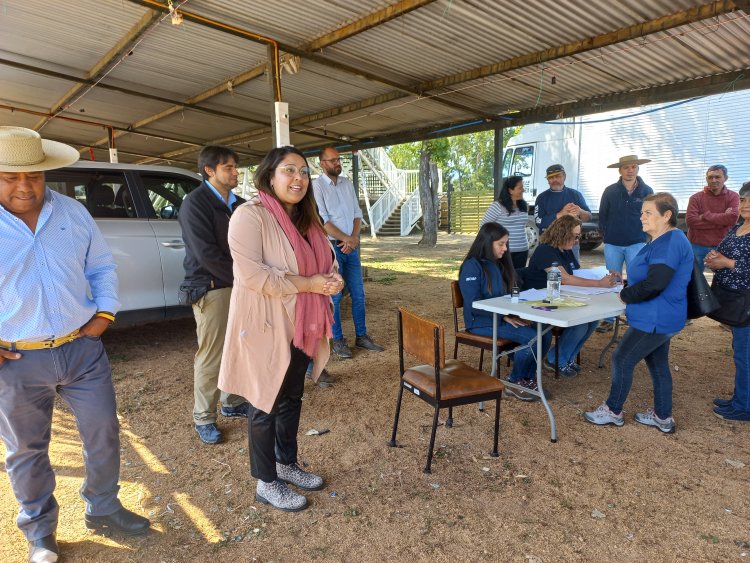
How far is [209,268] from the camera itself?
3.06 m

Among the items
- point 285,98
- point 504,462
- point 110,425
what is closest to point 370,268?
point 285,98

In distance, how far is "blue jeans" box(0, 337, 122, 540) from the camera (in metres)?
1.98

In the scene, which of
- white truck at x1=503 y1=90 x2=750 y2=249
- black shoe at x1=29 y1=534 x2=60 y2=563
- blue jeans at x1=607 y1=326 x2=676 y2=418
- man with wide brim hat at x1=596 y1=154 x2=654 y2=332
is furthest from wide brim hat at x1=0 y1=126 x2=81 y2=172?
white truck at x1=503 y1=90 x2=750 y2=249

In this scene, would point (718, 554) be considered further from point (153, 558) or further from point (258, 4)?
point (258, 4)

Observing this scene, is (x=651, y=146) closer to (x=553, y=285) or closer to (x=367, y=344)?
(x=553, y=285)

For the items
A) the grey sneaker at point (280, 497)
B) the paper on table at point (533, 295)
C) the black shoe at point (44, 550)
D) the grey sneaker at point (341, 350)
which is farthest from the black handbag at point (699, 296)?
the black shoe at point (44, 550)

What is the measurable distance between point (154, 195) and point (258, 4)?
2145 millimetres

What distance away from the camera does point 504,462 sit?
9.88 feet

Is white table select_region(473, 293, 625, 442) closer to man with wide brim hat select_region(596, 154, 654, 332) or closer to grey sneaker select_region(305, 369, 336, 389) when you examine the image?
grey sneaker select_region(305, 369, 336, 389)

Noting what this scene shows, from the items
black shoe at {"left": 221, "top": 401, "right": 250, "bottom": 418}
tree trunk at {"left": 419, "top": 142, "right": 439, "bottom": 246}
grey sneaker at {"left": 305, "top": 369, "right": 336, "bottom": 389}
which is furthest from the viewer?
tree trunk at {"left": 419, "top": 142, "right": 439, "bottom": 246}

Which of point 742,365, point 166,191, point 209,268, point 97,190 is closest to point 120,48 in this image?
point 166,191

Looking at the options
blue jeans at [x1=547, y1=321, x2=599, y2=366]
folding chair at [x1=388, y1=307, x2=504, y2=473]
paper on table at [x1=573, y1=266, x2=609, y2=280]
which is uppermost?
paper on table at [x1=573, y1=266, x2=609, y2=280]

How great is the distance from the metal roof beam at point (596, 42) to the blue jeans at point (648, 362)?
2773 mm

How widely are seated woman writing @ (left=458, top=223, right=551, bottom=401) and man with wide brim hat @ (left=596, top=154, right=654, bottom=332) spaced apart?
1984 millimetres
